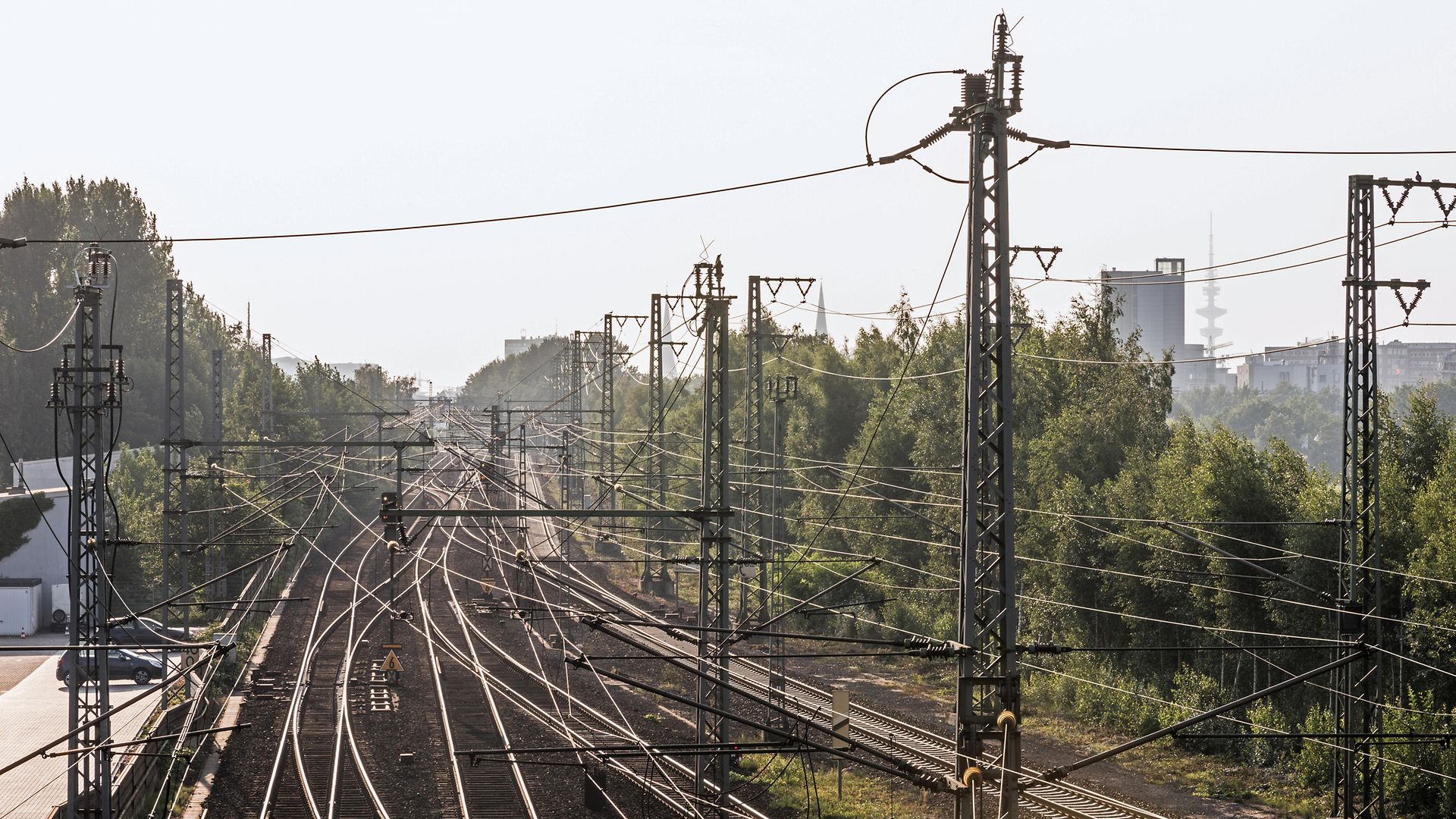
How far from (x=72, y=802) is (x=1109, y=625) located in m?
20.1

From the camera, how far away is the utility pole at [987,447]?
28.6 feet

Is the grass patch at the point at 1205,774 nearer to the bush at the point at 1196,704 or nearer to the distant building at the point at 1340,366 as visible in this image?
the bush at the point at 1196,704

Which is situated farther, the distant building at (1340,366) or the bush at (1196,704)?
the distant building at (1340,366)

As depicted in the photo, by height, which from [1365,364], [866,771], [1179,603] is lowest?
[866,771]

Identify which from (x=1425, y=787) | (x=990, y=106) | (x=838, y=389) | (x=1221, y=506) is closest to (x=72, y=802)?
(x=990, y=106)

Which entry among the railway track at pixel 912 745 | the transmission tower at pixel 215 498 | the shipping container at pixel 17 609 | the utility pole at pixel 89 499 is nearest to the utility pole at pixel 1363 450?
the railway track at pixel 912 745

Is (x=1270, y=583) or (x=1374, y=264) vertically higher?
(x=1374, y=264)

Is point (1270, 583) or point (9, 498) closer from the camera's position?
point (1270, 583)

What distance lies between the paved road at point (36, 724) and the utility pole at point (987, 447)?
13520 millimetres

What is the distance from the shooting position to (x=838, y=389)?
48969mm

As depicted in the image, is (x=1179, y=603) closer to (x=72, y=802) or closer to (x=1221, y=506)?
(x=1221, y=506)

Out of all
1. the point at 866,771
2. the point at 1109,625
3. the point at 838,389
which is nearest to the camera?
the point at 866,771

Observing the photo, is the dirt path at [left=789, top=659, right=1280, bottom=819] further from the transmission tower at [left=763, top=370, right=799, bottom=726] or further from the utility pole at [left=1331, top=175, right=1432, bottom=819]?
the utility pole at [left=1331, top=175, right=1432, bottom=819]

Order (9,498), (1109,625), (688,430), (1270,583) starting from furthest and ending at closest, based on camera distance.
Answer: (688,430), (9,498), (1109,625), (1270,583)
